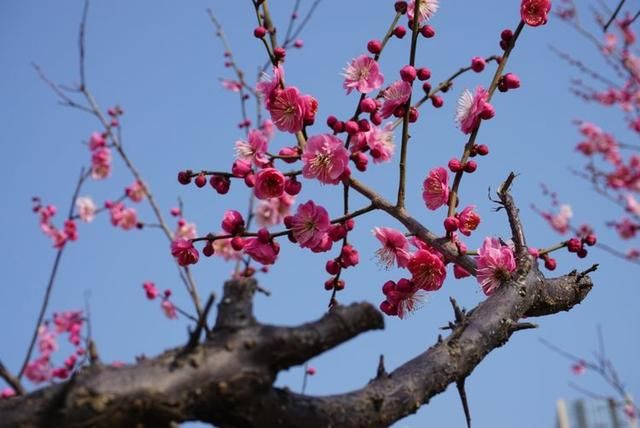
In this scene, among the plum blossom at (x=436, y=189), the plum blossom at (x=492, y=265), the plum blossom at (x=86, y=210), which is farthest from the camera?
the plum blossom at (x=86, y=210)

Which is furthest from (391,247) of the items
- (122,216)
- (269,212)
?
(122,216)

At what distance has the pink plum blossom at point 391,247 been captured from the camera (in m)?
2.02

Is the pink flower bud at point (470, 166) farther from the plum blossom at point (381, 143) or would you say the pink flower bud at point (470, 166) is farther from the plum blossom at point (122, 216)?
the plum blossom at point (122, 216)

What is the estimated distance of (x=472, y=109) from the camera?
2037mm

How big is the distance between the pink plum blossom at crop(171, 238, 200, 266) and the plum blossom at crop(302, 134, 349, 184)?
0.48 m

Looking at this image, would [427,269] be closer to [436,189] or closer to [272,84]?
[436,189]

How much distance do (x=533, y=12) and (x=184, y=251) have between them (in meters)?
1.43

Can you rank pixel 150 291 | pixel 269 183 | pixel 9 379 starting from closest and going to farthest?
pixel 269 183
pixel 9 379
pixel 150 291

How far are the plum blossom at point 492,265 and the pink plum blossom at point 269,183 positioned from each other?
2.11 feet

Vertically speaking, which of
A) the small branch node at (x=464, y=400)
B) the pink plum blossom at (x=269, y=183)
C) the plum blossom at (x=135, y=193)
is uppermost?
the plum blossom at (x=135, y=193)

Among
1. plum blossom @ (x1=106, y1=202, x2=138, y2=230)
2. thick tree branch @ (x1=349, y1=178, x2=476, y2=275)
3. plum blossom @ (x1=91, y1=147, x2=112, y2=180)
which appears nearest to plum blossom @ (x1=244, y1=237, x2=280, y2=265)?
thick tree branch @ (x1=349, y1=178, x2=476, y2=275)

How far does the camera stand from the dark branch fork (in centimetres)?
84

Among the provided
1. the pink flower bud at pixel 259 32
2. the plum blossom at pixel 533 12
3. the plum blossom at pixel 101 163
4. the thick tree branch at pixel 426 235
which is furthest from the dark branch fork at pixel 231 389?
the plum blossom at pixel 101 163

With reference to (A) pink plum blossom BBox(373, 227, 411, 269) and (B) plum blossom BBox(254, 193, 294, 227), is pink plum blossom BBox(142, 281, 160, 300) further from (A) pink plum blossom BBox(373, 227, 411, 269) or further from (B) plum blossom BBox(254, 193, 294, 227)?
(A) pink plum blossom BBox(373, 227, 411, 269)
